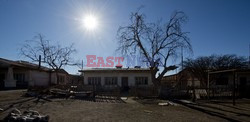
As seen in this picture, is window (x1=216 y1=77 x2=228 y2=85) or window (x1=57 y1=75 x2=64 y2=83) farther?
window (x1=57 y1=75 x2=64 y2=83)

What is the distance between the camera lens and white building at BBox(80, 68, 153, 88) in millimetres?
22717

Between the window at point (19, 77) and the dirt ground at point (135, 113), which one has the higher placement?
the window at point (19, 77)

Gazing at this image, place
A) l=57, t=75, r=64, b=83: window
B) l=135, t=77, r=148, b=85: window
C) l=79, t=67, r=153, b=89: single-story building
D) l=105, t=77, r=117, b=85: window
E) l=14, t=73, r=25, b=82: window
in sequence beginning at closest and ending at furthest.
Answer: l=79, t=67, r=153, b=89: single-story building
l=105, t=77, r=117, b=85: window
l=135, t=77, r=148, b=85: window
l=14, t=73, r=25, b=82: window
l=57, t=75, r=64, b=83: window

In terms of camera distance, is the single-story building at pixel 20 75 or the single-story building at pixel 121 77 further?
the single-story building at pixel 121 77

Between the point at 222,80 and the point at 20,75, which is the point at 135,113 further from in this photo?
the point at 20,75

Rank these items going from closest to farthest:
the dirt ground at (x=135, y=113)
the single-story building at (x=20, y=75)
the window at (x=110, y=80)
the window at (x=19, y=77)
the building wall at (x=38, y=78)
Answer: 1. the dirt ground at (x=135, y=113)
2. the single-story building at (x=20, y=75)
3. the window at (x=110, y=80)
4. the building wall at (x=38, y=78)
5. the window at (x=19, y=77)

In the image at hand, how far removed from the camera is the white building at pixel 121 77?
74.5 feet

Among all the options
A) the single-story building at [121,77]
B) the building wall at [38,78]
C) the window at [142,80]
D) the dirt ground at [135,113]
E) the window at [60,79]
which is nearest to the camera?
the dirt ground at [135,113]

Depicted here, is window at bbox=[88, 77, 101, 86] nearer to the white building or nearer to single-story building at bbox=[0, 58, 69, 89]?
the white building

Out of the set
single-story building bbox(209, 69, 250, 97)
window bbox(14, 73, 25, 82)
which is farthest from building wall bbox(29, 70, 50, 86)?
single-story building bbox(209, 69, 250, 97)

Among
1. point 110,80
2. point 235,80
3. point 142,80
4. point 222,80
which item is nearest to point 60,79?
point 110,80

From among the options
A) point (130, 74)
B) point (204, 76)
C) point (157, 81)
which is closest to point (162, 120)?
point (157, 81)

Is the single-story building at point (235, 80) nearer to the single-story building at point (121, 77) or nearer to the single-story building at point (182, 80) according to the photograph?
the single-story building at point (182, 80)

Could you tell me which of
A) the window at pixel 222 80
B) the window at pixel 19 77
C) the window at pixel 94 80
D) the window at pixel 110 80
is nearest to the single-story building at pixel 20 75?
the window at pixel 19 77
